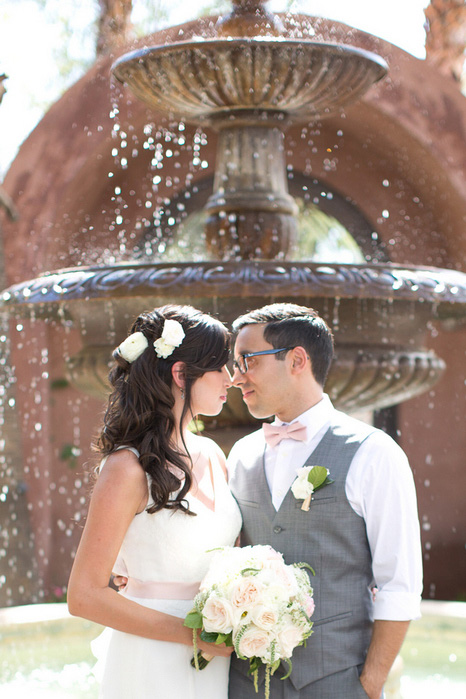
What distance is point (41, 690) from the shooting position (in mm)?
4598

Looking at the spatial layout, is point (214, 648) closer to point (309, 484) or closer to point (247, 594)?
point (247, 594)

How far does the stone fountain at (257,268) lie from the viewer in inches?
151

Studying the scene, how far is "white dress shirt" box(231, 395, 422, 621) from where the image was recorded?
2410 mm

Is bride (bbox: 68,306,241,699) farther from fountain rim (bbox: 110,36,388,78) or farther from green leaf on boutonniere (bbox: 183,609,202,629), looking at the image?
fountain rim (bbox: 110,36,388,78)

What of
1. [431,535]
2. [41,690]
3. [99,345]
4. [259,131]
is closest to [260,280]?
[99,345]

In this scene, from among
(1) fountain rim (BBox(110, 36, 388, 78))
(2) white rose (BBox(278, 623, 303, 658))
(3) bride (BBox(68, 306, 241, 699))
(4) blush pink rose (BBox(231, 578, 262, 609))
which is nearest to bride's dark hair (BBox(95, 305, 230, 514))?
(3) bride (BBox(68, 306, 241, 699))

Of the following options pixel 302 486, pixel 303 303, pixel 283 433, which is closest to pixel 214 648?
pixel 302 486

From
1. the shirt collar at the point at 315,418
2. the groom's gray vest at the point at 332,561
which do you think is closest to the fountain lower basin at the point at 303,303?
the shirt collar at the point at 315,418

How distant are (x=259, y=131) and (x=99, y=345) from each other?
1415mm

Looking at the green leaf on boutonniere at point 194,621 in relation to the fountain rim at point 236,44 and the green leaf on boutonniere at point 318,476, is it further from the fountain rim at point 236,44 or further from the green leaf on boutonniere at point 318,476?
the fountain rim at point 236,44

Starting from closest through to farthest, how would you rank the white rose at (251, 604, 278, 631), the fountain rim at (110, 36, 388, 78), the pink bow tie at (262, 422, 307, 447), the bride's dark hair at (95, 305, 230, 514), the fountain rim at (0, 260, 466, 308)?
the white rose at (251, 604, 278, 631)
the bride's dark hair at (95, 305, 230, 514)
the pink bow tie at (262, 422, 307, 447)
the fountain rim at (0, 260, 466, 308)
the fountain rim at (110, 36, 388, 78)

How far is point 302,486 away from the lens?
8.08 feet

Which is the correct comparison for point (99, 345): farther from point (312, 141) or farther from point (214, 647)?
point (312, 141)

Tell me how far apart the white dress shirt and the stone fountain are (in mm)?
1383
